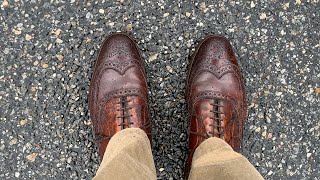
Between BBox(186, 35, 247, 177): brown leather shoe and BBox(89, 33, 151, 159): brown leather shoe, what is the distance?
22 cm

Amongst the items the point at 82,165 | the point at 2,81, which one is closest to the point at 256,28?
the point at 82,165

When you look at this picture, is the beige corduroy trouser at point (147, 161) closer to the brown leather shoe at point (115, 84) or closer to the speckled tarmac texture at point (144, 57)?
the brown leather shoe at point (115, 84)

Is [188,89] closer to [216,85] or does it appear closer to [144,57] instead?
[216,85]

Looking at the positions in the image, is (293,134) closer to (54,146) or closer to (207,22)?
(207,22)

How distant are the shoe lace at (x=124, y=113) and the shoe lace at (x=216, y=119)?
0.36 metres

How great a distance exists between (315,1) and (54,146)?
1385 millimetres

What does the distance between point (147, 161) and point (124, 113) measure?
0.97ft

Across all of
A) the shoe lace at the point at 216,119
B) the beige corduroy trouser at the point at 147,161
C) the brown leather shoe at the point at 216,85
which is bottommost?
the beige corduroy trouser at the point at 147,161

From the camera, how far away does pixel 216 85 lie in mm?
2031

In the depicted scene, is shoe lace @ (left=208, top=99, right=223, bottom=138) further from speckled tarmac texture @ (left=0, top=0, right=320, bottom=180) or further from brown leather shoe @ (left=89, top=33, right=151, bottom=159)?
brown leather shoe @ (left=89, top=33, right=151, bottom=159)

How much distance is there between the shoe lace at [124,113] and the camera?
196cm

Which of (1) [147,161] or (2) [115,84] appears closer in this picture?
(1) [147,161]

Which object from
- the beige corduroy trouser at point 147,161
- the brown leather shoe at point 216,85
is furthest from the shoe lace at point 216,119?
the beige corduroy trouser at point 147,161

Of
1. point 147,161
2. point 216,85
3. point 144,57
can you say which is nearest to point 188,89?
point 216,85
